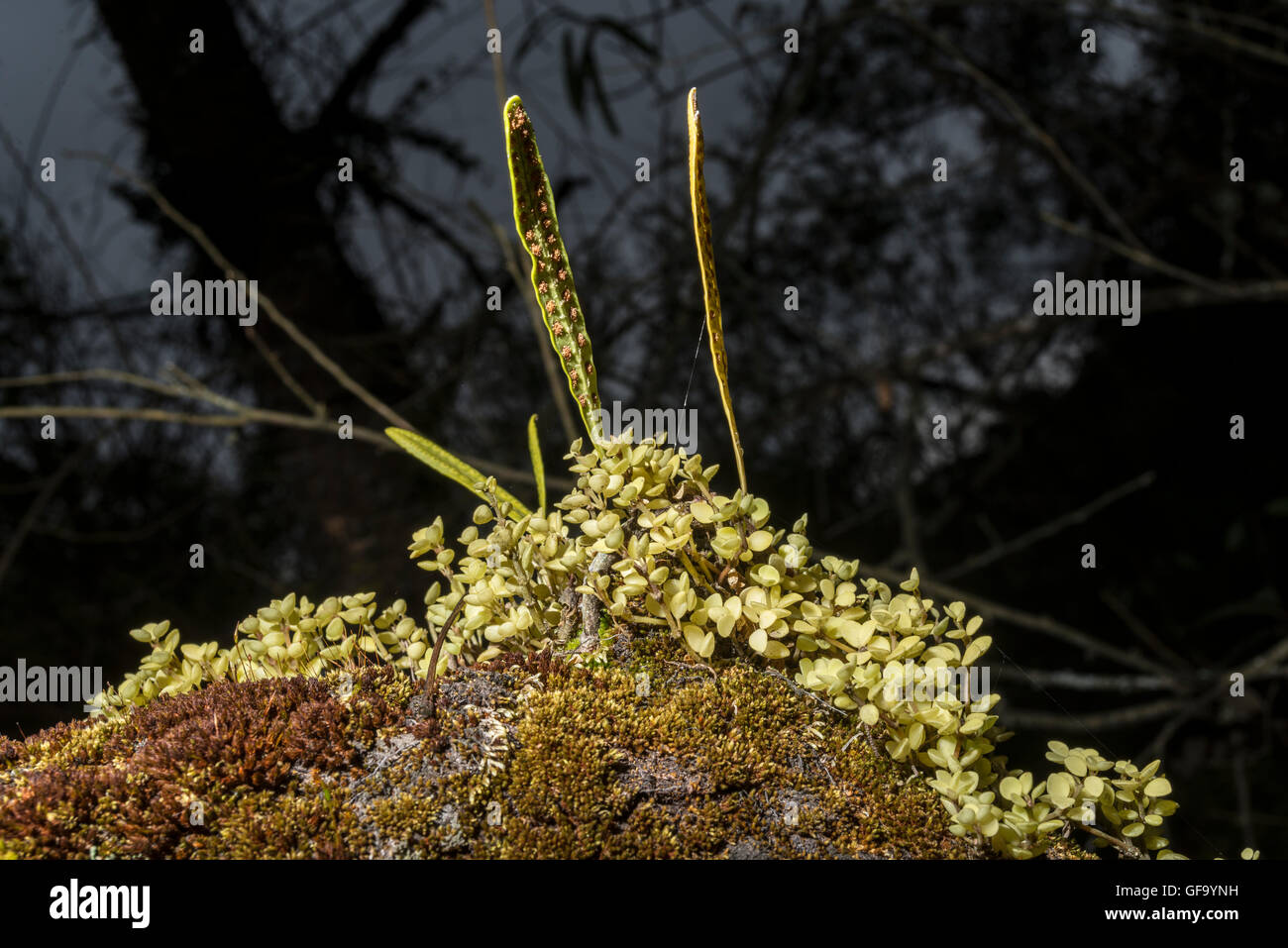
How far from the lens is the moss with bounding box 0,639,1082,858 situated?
480mm

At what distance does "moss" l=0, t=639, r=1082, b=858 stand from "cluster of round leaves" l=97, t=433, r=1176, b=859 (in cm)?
3

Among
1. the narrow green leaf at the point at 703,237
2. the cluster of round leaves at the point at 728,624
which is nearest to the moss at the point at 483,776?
the cluster of round leaves at the point at 728,624

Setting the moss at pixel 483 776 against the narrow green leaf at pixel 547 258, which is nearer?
the moss at pixel 483 776

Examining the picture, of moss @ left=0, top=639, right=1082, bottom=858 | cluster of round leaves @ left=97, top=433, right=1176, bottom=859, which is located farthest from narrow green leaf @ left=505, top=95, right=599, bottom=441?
moss @ left=0, top=639, right=1082, bottom=858

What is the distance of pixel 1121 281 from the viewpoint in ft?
6.91

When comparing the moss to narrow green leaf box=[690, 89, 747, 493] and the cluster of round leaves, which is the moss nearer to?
the cluster of round leaves

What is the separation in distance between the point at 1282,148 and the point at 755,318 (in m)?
1.30

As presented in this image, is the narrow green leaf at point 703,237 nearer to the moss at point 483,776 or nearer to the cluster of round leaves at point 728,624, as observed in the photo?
the cluster of round leaves at point 728,624

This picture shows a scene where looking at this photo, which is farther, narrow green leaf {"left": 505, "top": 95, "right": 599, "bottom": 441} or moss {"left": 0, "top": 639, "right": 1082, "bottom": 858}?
narrow green leaf {"left": 505, "top": 95, "right": 599, "bottom": 441}

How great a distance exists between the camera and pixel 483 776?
50 cm

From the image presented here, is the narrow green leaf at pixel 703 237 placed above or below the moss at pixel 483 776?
above

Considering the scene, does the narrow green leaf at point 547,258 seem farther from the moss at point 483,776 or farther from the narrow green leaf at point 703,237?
the moss at point 483,776

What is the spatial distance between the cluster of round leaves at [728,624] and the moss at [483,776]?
0.03 meters

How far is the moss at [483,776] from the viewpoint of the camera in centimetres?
48
